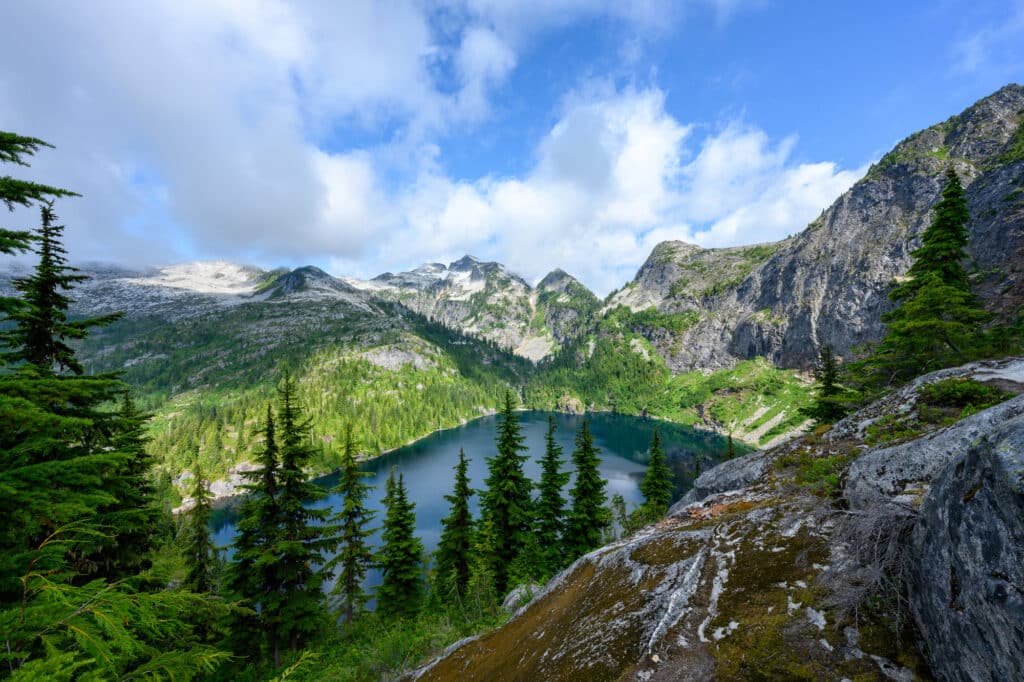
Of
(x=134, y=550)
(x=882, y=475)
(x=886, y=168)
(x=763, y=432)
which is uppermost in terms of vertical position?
(x=886, y=168)

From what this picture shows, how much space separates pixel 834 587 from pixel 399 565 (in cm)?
3284

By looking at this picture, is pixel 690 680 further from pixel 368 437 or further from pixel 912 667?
pixel 368 437

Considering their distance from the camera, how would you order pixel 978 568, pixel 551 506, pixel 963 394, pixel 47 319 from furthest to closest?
pixel 551 506 → pixel 47 319 → pixel 963 394 → pixel 978 568

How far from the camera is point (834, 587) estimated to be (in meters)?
4.73

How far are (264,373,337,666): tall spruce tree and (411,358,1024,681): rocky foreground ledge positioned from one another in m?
13.7

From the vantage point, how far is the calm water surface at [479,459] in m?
80.6

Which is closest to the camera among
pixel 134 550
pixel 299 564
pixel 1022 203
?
pixel 134 550

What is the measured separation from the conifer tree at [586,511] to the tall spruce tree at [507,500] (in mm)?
3809

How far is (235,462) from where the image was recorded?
118625 mm

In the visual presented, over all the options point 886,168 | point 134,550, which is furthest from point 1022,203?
point 134,550

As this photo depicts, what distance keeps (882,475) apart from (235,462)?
487 ft

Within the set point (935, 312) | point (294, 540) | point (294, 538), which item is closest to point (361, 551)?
point (294, 538)

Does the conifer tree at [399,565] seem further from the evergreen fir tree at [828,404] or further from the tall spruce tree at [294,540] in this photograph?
the evergreen fir tree at [828,404]

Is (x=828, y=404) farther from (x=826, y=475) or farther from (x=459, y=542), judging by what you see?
(x=459, y=542)
